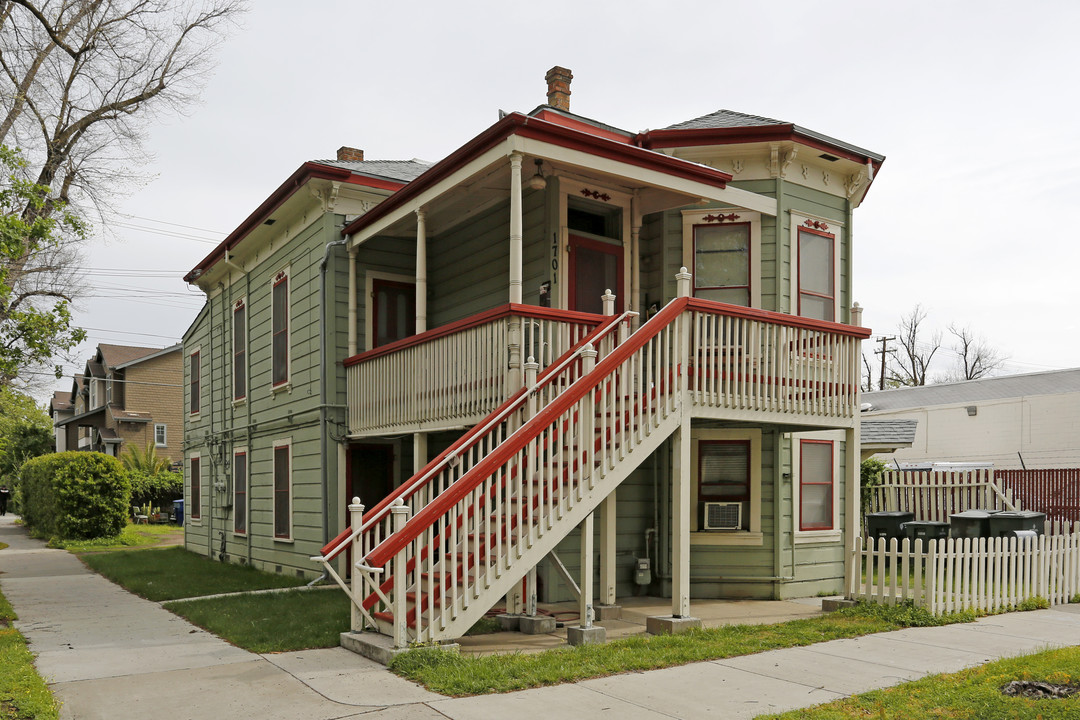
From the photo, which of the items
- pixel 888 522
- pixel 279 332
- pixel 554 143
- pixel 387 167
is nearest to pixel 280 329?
pixel 279 332

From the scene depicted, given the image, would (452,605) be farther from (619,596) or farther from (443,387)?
(619,596)

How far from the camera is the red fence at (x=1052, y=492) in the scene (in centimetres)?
1719

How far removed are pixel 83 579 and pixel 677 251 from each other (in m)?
11.5

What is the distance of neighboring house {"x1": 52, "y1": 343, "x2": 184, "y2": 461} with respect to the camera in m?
43.7

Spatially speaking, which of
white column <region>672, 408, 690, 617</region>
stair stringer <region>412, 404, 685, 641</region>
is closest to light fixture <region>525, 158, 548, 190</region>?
stair stringer <region>412, 404, 685, 641</region>

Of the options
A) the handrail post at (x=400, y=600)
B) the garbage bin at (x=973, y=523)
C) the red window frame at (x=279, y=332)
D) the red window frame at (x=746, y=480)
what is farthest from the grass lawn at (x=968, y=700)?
the red window frame at (x=279, y=332)

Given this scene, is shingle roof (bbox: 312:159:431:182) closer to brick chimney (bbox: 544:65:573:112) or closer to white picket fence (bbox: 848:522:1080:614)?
brick chimney (bbox: 544:65:573:112)

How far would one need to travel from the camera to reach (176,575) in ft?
50.0

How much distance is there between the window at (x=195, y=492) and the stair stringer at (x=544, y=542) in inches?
590

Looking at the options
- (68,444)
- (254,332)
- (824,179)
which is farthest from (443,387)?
(68,444)

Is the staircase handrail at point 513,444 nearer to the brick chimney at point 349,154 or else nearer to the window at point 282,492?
the window at point 282,492

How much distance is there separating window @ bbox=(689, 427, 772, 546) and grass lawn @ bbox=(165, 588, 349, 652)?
15.7 ft

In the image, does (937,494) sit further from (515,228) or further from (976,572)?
(515,228)

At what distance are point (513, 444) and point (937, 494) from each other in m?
11.0
